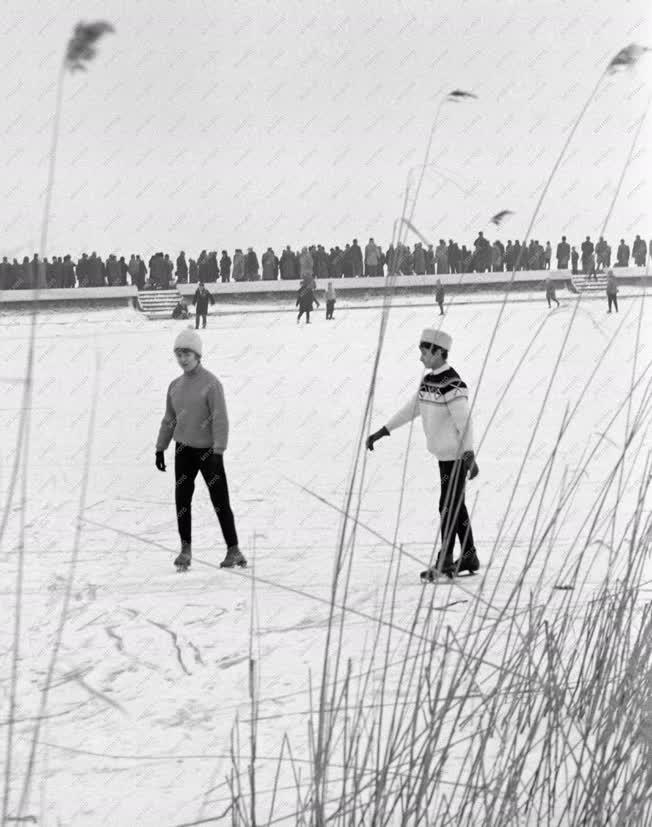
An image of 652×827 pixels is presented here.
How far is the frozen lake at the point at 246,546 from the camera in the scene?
3.59 meters

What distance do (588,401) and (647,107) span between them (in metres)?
13.8

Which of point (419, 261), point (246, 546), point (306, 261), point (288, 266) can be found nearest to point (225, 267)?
point (288, 266)

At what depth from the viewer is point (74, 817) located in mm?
3498

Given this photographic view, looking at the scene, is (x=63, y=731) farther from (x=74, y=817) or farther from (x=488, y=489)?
(x=488, y=489)

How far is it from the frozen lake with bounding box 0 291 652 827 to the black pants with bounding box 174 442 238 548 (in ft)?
1.02

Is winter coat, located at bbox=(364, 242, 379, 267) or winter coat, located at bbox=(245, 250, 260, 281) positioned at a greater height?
winter coat, located at bbox=(364, 242, 379, 267)

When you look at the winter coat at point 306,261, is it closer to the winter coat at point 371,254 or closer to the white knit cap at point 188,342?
the winter coat at point 371,254

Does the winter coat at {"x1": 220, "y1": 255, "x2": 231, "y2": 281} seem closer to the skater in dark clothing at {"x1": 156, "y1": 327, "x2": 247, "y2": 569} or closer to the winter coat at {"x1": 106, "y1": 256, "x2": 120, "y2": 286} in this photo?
the winter coat at {"x1": 106, "y1": 256, "x2": 120, "y2": 286}

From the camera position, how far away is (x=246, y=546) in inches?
329

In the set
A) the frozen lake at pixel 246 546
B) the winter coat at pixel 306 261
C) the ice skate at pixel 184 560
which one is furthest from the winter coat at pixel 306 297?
the ice skate at pixel 184 560

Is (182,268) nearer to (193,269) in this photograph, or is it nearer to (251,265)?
(193,269)

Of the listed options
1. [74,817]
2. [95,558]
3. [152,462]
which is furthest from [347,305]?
[74,817]

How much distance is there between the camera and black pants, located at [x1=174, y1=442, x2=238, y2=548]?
6.97 m

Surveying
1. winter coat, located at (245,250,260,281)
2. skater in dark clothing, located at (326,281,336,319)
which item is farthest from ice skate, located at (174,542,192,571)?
winter coat, located at (245,250,260,281)
